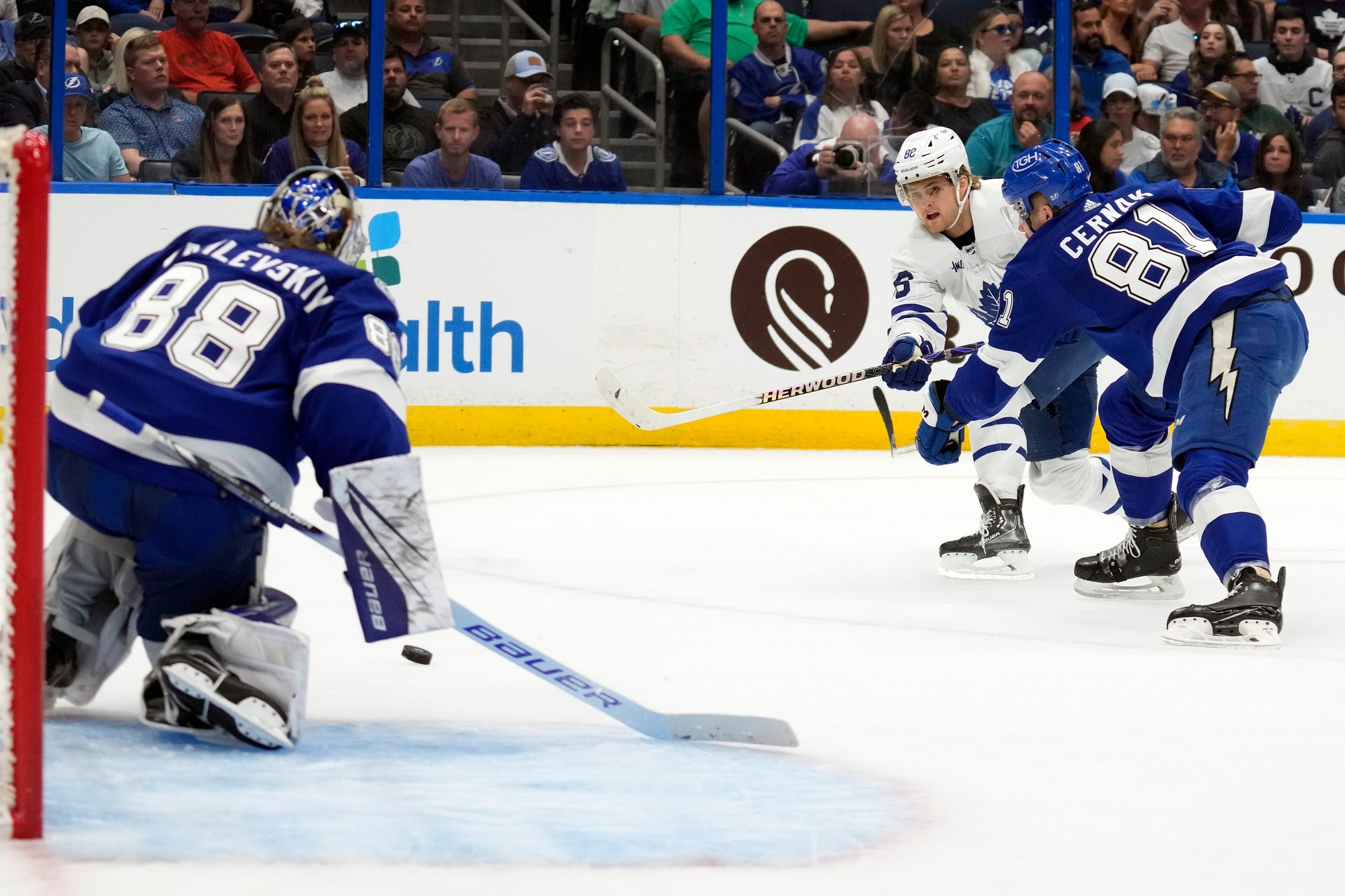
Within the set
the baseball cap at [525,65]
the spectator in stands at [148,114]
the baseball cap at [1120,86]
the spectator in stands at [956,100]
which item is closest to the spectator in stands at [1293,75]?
the baseball cap at [1120,86]

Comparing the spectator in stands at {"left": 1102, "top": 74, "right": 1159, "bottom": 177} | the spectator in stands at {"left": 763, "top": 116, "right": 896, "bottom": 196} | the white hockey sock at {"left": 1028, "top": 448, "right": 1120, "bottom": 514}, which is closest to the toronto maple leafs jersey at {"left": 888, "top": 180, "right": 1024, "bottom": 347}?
the white hockey sock at {"left": 1028, "top": 448, "right": 1120, "bottom": 514}

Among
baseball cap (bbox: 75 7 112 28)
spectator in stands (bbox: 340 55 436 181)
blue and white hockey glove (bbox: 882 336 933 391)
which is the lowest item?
blue and white hockey glove (bbox: 882 336 933 391)

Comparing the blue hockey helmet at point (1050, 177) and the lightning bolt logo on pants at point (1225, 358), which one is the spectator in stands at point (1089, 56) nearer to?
the blue hockey helmet at point (1050, 177)

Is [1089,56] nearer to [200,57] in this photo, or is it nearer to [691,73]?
[691,73]

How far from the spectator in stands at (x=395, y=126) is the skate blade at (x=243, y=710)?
188 inches

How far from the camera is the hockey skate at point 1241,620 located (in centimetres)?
359

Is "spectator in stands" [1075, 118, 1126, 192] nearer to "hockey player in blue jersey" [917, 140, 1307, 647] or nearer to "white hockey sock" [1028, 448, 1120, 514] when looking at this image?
"white hockey sock" [1028, 448, 1120, 514]

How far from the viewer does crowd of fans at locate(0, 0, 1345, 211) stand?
6938mm

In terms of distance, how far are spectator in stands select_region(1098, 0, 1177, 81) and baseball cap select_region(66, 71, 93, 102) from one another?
4.21m

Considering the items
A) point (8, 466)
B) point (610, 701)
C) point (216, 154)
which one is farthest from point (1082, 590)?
point (216, 154)

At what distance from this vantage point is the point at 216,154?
6.93 m

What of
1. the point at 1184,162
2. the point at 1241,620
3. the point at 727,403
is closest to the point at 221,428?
the point at 1241,620

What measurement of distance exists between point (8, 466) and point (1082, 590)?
9.78 feet

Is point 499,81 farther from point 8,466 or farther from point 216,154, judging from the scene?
point 8,466
